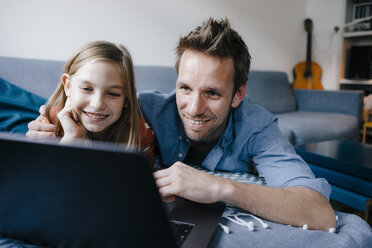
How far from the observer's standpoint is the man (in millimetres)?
673

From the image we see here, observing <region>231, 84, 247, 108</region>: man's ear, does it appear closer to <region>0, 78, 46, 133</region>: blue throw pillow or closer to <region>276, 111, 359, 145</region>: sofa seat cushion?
<region>0, 78, 46, 133</region>: blue throw pillow

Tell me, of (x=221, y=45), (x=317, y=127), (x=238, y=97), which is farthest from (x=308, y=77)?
(x=221, y=45)

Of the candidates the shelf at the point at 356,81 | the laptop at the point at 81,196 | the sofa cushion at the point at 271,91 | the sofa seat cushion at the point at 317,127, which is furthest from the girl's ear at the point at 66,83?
the shelf at the point at 356,81

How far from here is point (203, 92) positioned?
98 cm

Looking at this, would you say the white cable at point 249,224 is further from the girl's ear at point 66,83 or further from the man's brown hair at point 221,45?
the girl's ear at point 66,83

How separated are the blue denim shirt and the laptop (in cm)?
49

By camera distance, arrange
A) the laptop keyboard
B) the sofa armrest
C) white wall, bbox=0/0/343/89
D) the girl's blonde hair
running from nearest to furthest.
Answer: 1. the laptop keyboard
2. the girl's blonde hair
3. white wall, bbox=0/0/343/89
4. the sofa armrest

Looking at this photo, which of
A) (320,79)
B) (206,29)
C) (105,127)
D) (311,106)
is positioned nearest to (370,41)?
(320,79)

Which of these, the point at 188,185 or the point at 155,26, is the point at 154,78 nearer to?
the point at 155,26

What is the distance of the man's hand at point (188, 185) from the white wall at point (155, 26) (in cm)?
150

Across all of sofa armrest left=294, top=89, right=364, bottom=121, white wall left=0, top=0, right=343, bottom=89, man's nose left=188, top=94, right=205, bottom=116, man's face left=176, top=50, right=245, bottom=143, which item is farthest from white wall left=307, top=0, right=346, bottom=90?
man's nose left=188, top=94, right=205, bottom=116

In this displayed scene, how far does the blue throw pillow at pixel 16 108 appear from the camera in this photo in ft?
3.83

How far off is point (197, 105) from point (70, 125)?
42 centimetres

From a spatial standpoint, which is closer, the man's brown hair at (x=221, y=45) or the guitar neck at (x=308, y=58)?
the man's brown hair at (x=221, y=45)
